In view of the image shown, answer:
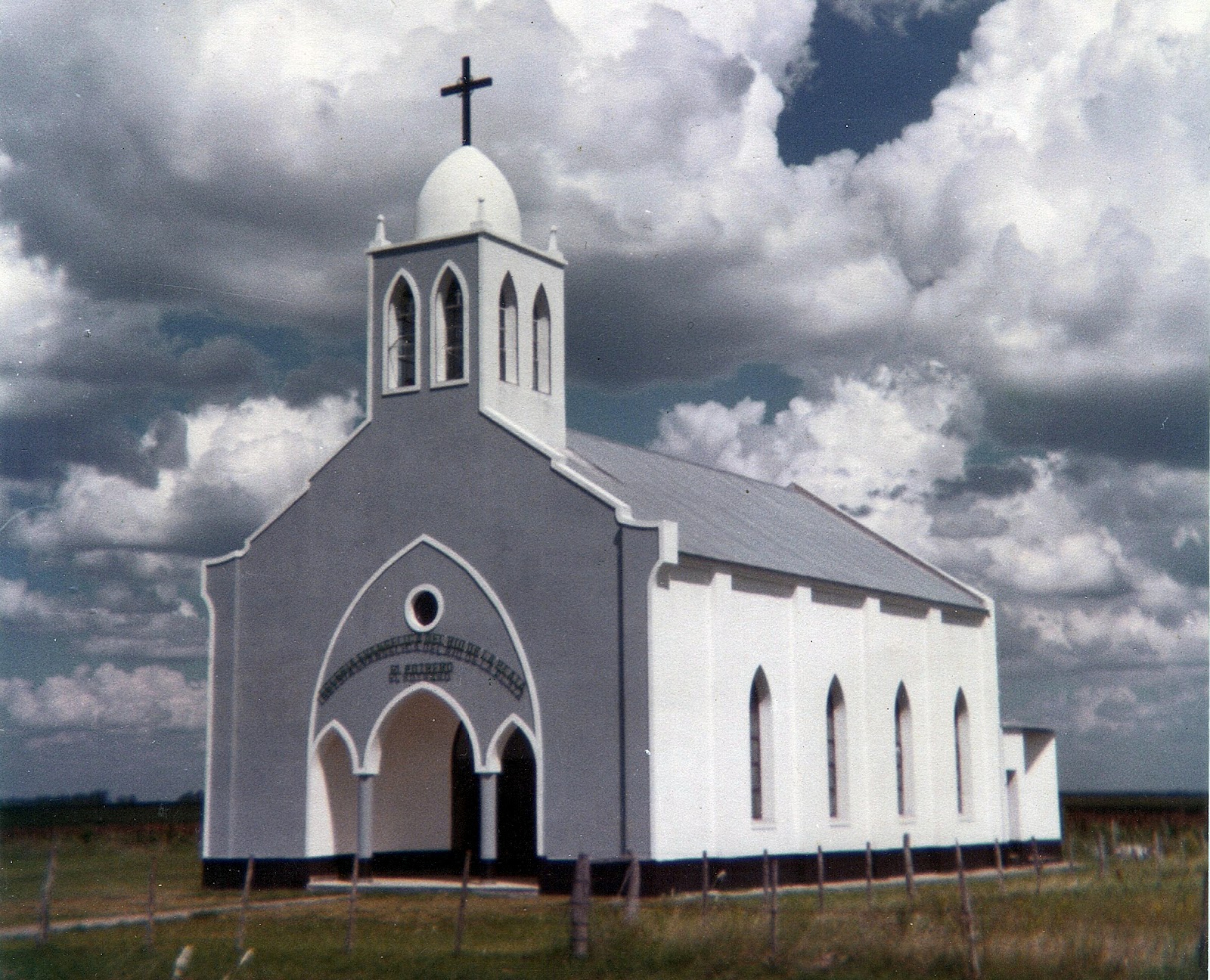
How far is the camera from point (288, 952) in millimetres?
23484

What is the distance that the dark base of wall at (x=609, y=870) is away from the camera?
31297 mm

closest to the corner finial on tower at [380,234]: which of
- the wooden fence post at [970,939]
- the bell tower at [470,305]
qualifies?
the bell tower at [470,305]

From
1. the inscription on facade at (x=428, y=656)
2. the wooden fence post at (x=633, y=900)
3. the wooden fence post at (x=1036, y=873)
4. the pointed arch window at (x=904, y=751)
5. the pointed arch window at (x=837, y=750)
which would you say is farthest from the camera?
the pointed arch window at (x=904, y=751)

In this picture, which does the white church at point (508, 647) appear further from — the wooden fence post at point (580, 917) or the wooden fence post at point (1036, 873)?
the wooden fence post at point (580, 917)

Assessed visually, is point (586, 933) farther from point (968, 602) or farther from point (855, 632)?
point (968, 602)

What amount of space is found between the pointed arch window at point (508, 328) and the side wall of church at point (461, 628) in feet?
3.52

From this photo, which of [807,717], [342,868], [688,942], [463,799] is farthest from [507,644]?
[688,942]

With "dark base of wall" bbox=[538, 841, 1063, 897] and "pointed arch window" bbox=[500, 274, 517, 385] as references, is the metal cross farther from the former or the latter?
"dark base of wall" bbox=[538, 841, 1063, 897]

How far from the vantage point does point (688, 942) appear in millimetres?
22609

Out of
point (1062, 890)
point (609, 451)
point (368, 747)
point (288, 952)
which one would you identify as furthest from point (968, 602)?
point (288, 952)

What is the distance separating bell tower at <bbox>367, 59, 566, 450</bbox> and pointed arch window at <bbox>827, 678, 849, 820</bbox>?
8928mm

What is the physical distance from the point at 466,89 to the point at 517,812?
1634cm

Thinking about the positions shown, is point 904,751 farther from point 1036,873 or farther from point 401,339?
point 401,339

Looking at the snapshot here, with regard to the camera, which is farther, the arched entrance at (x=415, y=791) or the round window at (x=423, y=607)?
the arched entrance at (x=415, y=791)
